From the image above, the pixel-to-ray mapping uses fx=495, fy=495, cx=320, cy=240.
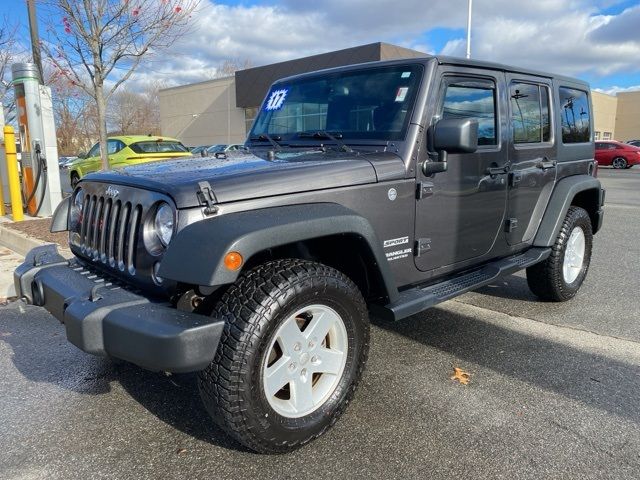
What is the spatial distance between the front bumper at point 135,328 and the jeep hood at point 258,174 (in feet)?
1.62

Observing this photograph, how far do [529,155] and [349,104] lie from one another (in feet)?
5.27

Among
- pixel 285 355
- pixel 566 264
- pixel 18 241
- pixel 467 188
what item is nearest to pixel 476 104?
pixel 467 188

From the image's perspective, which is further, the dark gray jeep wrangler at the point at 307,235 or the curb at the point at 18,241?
the curb at the point at 18,241

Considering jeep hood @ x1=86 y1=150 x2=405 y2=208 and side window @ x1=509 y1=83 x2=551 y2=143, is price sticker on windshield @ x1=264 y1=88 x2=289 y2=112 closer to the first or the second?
jeep hood @ x1=86 y1=150 x2=405 y2=208

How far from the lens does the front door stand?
3102 millimetres

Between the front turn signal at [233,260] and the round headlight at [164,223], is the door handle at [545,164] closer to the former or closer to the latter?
the front turn signal at [233,260]

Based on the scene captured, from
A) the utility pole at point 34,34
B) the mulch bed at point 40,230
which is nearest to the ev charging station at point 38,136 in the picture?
the utility pole at point 34,34

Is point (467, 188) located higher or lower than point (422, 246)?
higher

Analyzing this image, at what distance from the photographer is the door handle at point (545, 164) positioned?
13.3 ft

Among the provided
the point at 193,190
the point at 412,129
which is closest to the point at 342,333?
the point at 193,190

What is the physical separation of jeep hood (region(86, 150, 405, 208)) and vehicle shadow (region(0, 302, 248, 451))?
1.13 meters

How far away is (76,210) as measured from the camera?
314 centimetres

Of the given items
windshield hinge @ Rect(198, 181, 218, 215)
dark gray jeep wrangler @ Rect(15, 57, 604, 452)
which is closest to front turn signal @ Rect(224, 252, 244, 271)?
dark gray jeep wrangler @ Rect(15, 57, 604, 452)

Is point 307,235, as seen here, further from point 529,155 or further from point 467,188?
point 529,155
